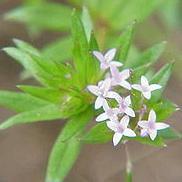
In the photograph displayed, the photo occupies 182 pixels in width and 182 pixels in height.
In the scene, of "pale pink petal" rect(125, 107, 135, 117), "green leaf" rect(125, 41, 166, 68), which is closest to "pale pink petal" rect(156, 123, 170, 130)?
"pale pink petal" rect(125, 107, 135, 117)

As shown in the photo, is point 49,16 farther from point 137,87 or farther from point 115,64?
point 137,87

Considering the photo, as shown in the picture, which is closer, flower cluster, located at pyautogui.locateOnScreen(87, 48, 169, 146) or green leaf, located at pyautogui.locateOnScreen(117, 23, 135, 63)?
flower cluster, located at pyautogui.locateOnScreen(87, 48, 169, 146)

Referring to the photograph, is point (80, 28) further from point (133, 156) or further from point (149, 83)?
point (133, 156)

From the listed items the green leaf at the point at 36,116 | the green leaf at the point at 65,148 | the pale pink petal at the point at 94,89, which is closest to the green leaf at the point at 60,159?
the green leaf at the point at 65,148

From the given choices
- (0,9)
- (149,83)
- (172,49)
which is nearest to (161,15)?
(172,49)

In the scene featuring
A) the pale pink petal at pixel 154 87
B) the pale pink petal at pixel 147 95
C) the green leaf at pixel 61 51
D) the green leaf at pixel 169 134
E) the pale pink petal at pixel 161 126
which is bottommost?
the green leaf at pixel 169 134

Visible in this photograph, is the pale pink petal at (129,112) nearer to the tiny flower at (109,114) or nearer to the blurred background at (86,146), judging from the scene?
the tiny flower at (109,114)

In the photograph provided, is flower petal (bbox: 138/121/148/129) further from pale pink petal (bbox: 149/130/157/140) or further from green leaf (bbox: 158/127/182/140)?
green leaf (bbox: 158/127/182/140)
